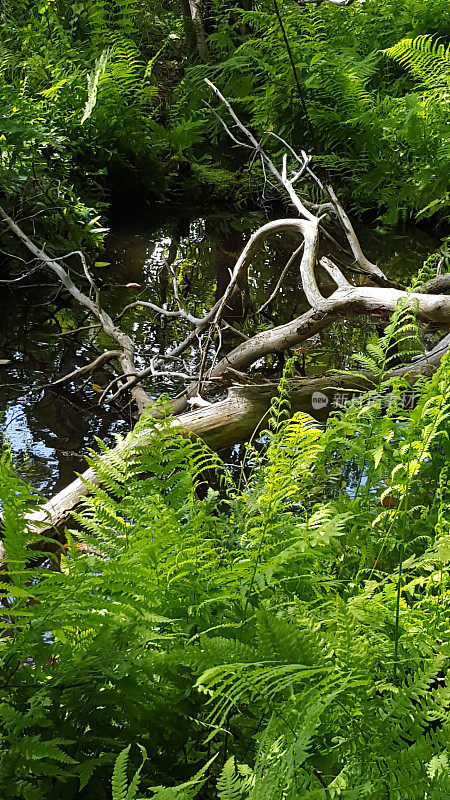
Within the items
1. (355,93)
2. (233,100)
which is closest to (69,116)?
(233,100)

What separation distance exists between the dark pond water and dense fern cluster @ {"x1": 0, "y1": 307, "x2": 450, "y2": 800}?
1529 mm

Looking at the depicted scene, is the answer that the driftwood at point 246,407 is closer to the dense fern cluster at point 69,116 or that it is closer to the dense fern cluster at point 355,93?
the dense fern cluster at point 355,93

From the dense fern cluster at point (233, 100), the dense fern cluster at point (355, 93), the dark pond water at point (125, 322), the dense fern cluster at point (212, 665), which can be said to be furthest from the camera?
the dense fern cluster at point (355, 93)

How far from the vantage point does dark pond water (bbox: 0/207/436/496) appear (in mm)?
3604

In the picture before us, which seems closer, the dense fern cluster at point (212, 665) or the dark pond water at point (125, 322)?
the dense fern cluster at point (212, 665)

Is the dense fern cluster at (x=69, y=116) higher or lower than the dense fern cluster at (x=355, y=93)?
higher

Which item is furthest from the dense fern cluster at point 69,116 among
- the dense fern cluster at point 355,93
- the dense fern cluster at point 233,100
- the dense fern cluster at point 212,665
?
the dense fern cluster at point 212,665

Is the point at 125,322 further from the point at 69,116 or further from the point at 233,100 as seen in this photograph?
the point at 69,116

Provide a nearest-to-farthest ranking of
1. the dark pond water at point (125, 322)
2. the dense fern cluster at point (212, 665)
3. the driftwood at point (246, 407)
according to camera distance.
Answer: the dense fern cluster at point (212, 665)
the driftwood at point (246, 407)
the dark pond water at point (125, 322)

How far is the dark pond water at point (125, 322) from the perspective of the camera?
360cm

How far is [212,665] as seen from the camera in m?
1.07

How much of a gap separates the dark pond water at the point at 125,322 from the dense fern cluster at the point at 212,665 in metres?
1.53

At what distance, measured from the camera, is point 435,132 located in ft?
16.7

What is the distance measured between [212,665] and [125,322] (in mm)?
4094
